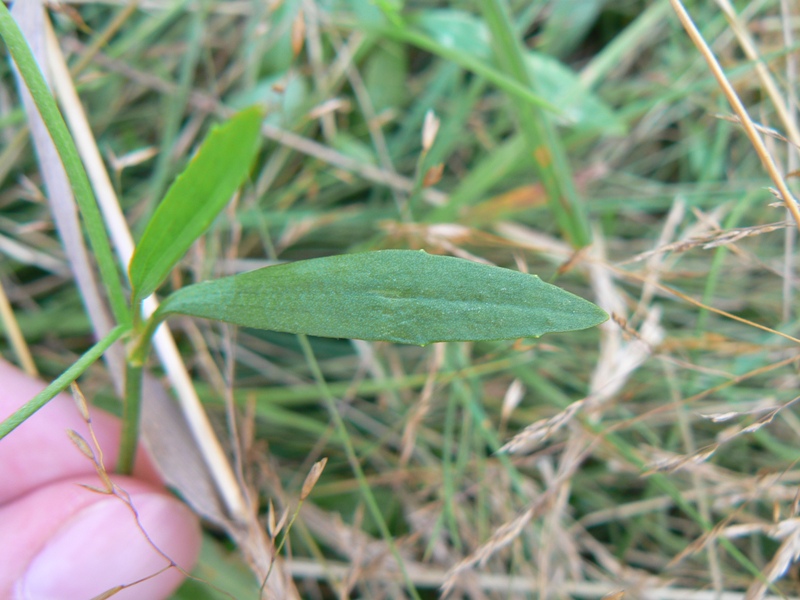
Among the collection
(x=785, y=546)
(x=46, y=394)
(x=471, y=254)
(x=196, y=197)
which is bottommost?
(x=785, y=546)

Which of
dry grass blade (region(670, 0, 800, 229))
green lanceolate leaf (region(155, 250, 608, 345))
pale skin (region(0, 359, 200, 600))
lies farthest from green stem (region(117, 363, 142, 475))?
dry grass blade (region(670, 0, 800, 229))

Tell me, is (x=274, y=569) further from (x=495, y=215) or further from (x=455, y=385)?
(x=495, y=215)

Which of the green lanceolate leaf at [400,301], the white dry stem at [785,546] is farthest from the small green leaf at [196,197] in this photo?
the white dry stem at [785,546]

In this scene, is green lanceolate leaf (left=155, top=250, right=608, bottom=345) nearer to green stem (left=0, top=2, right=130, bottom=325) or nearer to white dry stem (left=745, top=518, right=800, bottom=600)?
green stem (left=0, top=2, right=130, bottom=325)

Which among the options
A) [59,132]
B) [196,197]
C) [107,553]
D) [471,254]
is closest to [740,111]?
[471,254]

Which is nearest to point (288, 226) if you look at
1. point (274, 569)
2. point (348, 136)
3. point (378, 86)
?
point (348, 136)

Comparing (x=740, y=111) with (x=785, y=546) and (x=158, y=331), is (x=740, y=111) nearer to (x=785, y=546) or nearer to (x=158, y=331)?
(x=785, y=546)
